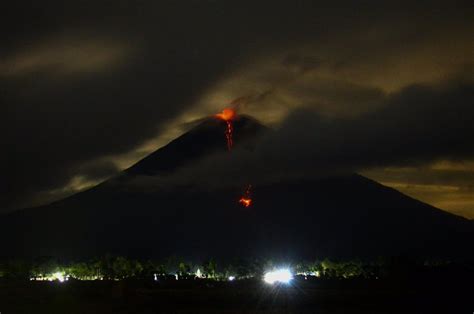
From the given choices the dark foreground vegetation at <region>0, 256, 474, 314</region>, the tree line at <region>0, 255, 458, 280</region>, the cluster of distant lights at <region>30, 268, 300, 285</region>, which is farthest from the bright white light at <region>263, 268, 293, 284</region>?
the dark foreground vegetation at <region>0, 256, 474, 314</region>

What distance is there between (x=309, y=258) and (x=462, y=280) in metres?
139

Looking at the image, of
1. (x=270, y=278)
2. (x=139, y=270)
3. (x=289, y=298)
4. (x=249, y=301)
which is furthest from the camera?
(x=139, y=270)

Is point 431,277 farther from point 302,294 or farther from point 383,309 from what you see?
point 383,309

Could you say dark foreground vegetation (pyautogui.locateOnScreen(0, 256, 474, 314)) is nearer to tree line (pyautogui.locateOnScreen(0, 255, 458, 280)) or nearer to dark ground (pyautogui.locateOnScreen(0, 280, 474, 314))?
dark ground (pyautogui.locateOnScreen(0, 280, 474, 314))

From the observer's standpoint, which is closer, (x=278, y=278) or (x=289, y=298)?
(x=289, y=298)

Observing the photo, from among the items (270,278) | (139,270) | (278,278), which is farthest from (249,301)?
(139,270)

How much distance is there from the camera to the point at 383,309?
3766 centimetres

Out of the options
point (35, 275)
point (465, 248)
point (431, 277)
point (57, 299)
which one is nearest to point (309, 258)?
point (465, 248)

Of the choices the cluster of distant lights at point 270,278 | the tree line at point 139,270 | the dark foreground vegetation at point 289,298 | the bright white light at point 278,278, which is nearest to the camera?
the dark foreground vegetation at point 289,298

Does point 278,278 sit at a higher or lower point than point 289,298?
higher

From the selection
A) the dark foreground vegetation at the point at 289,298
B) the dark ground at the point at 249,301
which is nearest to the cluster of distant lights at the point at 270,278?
the dark foreground vegetation at the point at 289,298

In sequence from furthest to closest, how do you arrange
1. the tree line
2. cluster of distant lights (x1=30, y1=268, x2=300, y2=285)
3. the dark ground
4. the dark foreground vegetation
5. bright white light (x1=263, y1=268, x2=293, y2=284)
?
the tree line
bright white light (x1=263, y1=268, x2=293, y2=284)
cluster of distant lights (x1=30, y1=268, x2=300, y2=285)
the dark foreground vegetation
the dark ground

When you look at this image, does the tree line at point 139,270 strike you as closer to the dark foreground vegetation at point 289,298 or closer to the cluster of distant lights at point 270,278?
the cluster of distant lights at point 270,278

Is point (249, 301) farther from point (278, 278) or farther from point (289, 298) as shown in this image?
point (278, 278)
